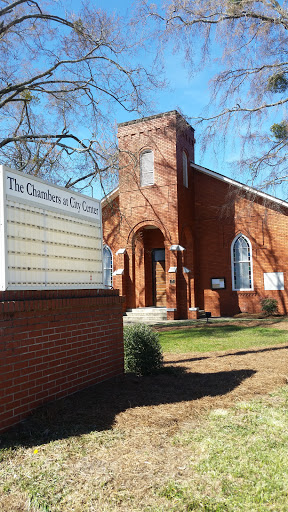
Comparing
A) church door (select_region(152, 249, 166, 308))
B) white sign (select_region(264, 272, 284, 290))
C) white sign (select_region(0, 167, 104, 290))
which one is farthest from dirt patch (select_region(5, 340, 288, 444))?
church door (select_region(152, 249, 166, 308))

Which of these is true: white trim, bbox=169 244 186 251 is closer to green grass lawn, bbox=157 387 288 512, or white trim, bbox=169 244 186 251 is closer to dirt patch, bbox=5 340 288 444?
dirt patch, bbox=5 340 288 444

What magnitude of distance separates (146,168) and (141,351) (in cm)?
1452

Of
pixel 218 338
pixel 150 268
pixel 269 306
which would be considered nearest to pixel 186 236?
pixel 150 268

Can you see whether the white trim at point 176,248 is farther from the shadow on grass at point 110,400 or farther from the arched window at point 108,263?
the shadow on grass at point 110,400

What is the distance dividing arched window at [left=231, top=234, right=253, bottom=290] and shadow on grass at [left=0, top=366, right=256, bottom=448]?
13.1 meters

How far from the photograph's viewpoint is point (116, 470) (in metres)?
3.46

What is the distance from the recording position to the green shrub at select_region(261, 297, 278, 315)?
18.5 m

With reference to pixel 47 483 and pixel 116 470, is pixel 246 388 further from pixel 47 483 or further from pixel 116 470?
pixel 47 483

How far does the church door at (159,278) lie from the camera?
70.6 feet

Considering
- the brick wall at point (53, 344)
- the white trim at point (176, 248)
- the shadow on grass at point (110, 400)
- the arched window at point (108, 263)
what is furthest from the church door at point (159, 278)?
the brick wall at point (53, 344)

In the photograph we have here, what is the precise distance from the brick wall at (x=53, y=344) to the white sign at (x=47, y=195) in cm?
117

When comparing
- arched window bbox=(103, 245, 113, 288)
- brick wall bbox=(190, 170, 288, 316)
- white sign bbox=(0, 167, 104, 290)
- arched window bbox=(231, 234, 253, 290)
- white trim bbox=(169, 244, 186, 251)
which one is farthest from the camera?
arched window bbox=(103, 245, 113, 288)

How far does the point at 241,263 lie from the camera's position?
20109 millimetres

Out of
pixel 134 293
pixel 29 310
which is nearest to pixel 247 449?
pixel 29 310
